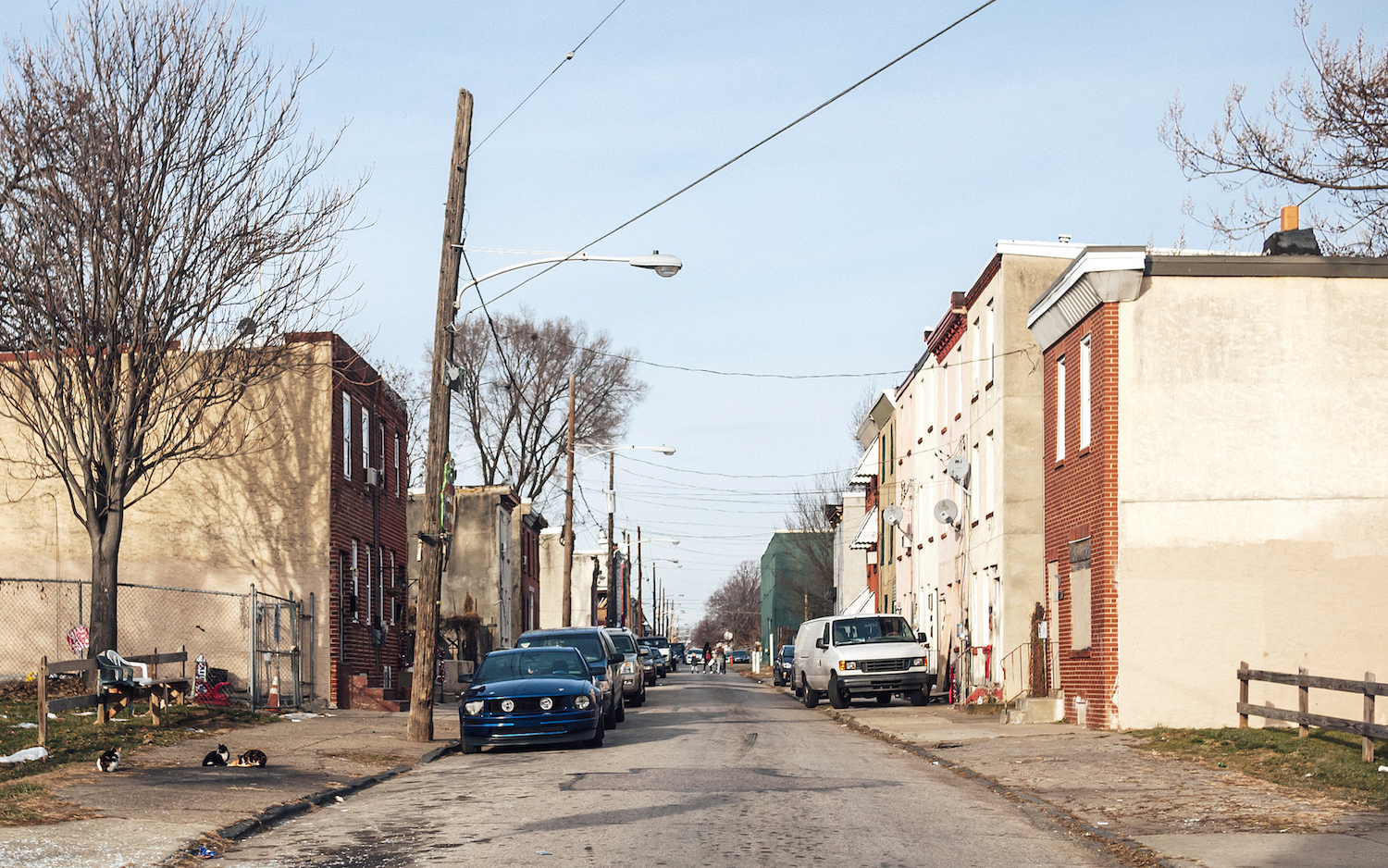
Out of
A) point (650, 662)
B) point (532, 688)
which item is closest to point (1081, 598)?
point (532, 688)

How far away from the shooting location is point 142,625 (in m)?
27.8

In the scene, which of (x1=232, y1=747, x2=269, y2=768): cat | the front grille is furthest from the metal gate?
the front grille

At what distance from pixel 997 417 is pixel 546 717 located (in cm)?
1455

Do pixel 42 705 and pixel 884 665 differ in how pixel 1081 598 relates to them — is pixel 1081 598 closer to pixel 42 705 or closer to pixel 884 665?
pixel 884 665

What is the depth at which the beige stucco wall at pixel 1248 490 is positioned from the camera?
68.1 feet

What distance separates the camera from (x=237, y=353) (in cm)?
2508

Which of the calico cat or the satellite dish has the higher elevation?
the satellite dish

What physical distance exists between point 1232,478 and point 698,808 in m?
Answer: 12.2

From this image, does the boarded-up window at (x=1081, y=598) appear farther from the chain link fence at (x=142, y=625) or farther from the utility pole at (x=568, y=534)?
the utility pole at (x=568, y=534)

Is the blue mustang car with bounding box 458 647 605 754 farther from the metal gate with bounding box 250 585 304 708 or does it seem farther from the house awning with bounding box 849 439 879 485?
the house awning with bounding box 849 439 879 485

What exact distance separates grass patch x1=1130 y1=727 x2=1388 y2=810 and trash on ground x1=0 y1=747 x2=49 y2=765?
1209 cm

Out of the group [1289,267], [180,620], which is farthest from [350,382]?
[1289,267]

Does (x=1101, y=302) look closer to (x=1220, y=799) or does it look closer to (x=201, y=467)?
(x=1220, y=799)

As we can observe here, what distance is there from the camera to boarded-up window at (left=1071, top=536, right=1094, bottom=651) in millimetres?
22328
